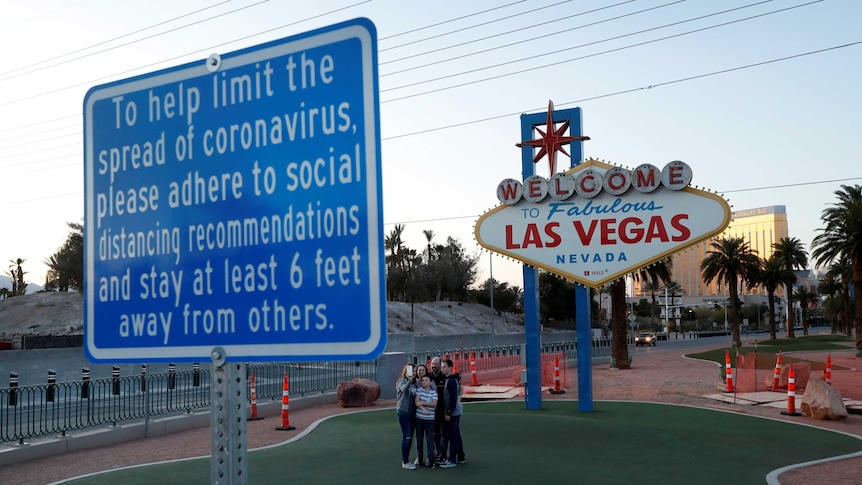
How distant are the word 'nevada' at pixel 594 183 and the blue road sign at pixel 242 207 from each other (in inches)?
Result: 745

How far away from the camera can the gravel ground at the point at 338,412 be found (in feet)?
43.9

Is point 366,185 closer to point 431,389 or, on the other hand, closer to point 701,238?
point 431,389

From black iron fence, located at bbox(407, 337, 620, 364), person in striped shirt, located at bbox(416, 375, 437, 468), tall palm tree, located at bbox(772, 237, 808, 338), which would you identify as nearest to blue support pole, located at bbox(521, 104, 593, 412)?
black iron fence, located at bbox(407, 337, 620, 364)

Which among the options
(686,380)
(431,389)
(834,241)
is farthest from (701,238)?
(834,241)

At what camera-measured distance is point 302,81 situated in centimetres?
250

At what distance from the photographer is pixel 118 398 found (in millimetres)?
21641

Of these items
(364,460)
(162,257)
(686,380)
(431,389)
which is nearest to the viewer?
(162,257)

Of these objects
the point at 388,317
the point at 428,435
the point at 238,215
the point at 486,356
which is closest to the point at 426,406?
the point at 428,435

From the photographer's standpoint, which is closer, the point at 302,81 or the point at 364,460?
the point at 302,81

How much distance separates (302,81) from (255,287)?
2.28 feet

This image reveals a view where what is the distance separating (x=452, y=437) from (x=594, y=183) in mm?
9994

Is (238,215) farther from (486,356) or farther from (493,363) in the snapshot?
(486,356)

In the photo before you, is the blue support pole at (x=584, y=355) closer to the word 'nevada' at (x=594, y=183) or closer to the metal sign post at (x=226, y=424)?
the word 'nevada' at (x=594, y=183)

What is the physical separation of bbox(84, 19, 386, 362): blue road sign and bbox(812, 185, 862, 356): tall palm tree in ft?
178
